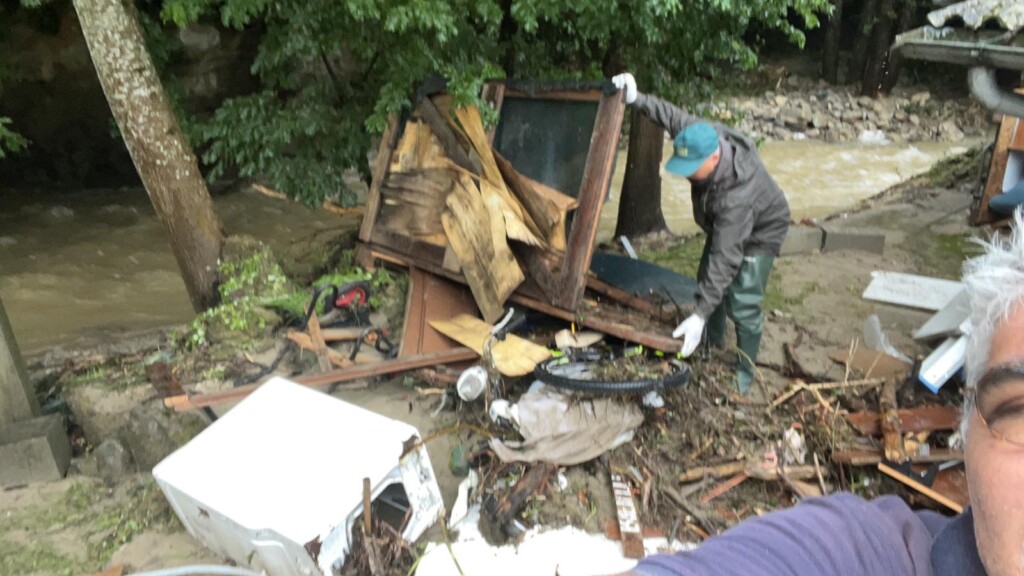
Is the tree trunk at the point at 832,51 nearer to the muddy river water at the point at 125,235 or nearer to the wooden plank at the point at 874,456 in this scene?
the muddy river water at the point at 125,235

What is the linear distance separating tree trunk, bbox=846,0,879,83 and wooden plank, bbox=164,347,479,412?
18.8 meters

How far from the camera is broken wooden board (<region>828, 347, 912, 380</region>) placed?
4.31 meters

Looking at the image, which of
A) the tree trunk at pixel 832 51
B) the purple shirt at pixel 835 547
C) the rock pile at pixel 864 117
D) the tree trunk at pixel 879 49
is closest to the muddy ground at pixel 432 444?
the purple shirt at pixel 835 547

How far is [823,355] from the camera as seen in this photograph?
190 inches

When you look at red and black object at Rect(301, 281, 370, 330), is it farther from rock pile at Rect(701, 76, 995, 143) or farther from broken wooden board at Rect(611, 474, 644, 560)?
rock pile at Rect(701, 76, 995, 143)

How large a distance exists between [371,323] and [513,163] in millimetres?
1553

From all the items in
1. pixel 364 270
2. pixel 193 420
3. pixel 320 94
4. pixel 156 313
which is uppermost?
pixel 320 94

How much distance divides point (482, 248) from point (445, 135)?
0.97 m

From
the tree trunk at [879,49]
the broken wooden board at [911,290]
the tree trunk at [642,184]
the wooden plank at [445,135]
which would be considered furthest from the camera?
the tree trunk at [879,49]

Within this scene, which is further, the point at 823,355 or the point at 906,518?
the point at 823,355

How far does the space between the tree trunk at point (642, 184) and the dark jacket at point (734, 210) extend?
3216 mm

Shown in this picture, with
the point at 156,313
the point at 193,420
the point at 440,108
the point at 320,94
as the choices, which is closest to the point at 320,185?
the point at 320,94

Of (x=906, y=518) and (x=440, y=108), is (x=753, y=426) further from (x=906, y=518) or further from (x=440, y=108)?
(x=440, y=108)

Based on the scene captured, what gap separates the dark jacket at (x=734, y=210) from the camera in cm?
391
